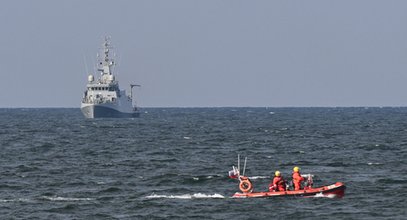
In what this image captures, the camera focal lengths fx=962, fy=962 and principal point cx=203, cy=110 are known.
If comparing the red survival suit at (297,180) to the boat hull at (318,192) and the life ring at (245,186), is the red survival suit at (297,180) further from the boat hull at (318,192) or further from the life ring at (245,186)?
the life ring at (245,186)

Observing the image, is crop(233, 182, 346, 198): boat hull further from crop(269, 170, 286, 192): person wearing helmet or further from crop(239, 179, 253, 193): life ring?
crop(239, 179, 253, 193): life ring

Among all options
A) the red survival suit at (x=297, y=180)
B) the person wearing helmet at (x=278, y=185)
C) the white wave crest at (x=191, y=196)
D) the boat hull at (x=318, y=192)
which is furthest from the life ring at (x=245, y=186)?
the red survival suit at (x=297, y=180)

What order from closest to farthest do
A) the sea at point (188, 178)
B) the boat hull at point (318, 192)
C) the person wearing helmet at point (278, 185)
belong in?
the sea at point (188, 178) → the boat hull at point (318, 192) → the person wearing helmet at point (278, 185)

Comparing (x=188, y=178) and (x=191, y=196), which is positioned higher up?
(x=188, y=178)

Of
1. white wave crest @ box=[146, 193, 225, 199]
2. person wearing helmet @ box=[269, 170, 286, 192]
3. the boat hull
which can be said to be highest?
person wearing helmet @ box=[269, 170, 286, 192]

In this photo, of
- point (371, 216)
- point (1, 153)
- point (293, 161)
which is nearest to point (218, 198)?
point (371, 216)

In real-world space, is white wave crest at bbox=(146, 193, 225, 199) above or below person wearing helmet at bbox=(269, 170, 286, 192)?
below

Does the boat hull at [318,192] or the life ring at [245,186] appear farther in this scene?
the life ring at [245,186]

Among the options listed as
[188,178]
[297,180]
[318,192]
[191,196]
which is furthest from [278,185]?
[188,178]

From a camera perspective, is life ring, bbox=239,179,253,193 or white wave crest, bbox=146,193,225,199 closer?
life ring, bbox=239,179,253,193

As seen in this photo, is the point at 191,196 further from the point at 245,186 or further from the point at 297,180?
the point at 297,180

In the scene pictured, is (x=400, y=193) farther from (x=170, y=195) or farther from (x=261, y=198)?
(x=170, y=195)

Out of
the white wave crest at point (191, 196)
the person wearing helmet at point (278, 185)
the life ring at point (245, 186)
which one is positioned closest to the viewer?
the person wearing helmet at point (278, 185)

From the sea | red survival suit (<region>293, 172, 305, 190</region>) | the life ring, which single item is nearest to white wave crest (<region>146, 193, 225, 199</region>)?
the sea
